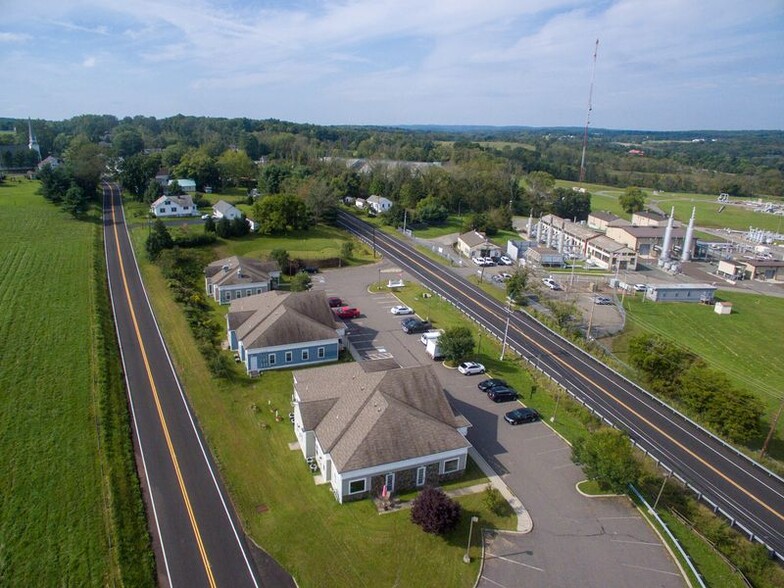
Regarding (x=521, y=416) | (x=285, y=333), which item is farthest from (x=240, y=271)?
(x=521, y=416)

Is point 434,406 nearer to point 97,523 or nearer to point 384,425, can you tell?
point 384,425

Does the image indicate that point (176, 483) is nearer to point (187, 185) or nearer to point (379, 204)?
point (379, 204)

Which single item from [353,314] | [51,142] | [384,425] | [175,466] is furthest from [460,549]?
[51,142]

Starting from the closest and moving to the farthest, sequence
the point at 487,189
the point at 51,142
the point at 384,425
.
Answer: the point at 384,425
the point at 487,189
the point at 51,142

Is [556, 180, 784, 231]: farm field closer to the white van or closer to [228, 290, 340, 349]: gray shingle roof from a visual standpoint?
the white van

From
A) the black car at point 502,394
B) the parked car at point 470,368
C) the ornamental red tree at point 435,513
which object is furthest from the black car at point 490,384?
the ornamental red tree at point 435,513

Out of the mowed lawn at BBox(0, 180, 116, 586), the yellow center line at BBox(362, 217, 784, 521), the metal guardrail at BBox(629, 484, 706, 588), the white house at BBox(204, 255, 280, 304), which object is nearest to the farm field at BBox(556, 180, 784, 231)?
the yellow center line at BBox(362, 217, 784, 521)

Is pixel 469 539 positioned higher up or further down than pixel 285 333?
further down
